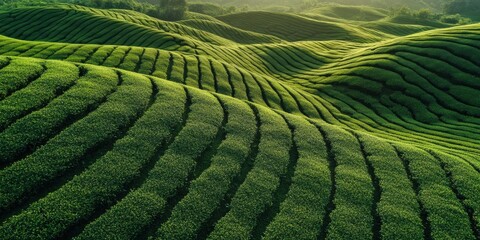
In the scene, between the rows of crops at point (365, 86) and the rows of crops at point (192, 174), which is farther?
the rows of crops at point (365, 86)

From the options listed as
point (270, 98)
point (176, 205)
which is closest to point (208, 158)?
point (176, 205)

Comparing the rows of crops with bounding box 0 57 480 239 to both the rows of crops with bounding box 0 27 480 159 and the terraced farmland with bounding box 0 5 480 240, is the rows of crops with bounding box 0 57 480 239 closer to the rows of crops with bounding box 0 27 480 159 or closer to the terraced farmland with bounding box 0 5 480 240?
the terraced farmland with bounding box 0 5 480 240

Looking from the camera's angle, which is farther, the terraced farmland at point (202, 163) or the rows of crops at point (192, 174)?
the terraced farmland at point (202, 163)

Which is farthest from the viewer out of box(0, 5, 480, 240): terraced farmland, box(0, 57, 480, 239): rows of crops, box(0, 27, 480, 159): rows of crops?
box(0, 27, 480, 159): rows of crops

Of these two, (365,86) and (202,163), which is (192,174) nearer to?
(202,163)

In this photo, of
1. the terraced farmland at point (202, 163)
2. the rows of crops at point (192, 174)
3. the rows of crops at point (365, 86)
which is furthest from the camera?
the rows of crops at point (365, 86)

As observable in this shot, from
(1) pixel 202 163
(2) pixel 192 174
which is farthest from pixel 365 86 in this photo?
(2) pixel 192 174

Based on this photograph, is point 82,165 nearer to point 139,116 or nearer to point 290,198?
point 139,116

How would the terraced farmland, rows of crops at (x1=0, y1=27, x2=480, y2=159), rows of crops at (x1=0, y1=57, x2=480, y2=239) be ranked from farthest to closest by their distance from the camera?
rows of crops at (x1=0, y1=27, x2=480, y2=159) < the terraced farmland < rows of crops at (x1=0, y1=57, x2=480, y2=239)

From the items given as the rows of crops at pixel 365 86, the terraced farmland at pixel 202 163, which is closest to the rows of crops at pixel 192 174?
the terraced farmland at pixel 202 163

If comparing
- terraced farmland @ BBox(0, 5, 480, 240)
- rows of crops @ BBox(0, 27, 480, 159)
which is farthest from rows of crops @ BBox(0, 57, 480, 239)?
rows of crops @ BBox(0, 27, 480, 159)

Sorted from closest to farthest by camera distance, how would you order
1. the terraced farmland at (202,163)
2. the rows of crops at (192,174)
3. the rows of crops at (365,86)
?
1. the rows of crops at (192,174)
2. the terraced farmland at (202,163)
3. the rows of crops at (365,86)

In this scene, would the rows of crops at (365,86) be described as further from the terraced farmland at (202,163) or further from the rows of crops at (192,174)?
the rows of crops at (192,174)
